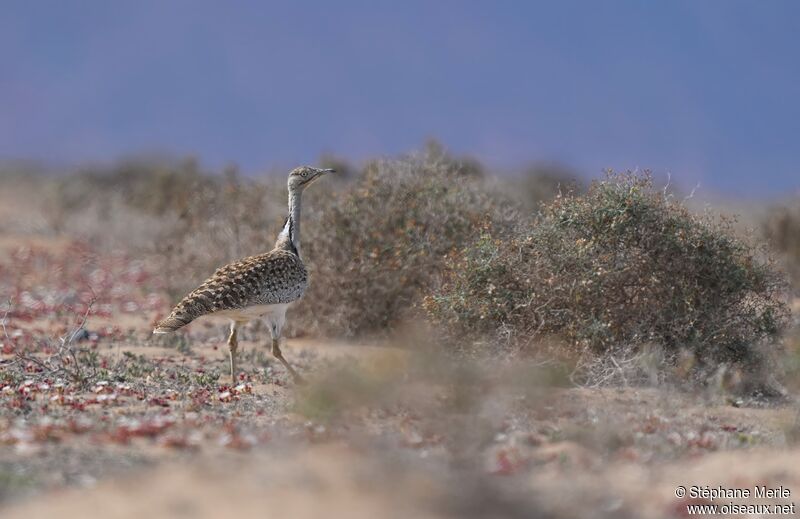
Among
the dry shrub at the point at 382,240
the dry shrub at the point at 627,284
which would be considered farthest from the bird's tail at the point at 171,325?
the dry shrub at the point at 382,240

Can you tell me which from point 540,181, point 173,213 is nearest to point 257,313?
point 173,213

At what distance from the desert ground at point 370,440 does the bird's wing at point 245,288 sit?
722 mm

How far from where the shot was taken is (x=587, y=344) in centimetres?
956

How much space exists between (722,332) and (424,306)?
2.92m

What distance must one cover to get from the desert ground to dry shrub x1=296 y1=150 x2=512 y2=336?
6.48 feet

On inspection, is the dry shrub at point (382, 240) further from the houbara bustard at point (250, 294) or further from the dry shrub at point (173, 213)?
the houbara bustard at point (250, 294)

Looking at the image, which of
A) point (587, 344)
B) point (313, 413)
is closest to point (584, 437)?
point (313, 413)

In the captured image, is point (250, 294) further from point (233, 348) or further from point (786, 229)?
point (786, 229)

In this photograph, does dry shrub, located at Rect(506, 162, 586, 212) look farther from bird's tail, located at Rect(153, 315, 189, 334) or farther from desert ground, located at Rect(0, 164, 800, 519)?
desert ground, located at Rect(0, 164, 800, 519)

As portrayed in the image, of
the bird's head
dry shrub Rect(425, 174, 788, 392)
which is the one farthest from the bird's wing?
dry shrub Rect(425, 174, 788, 392)

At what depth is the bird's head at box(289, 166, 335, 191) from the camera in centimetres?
1132

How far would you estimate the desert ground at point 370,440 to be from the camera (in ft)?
15.9

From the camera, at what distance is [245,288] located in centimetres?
988

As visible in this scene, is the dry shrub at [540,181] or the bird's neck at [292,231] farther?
the dry shrub at [540,181]
